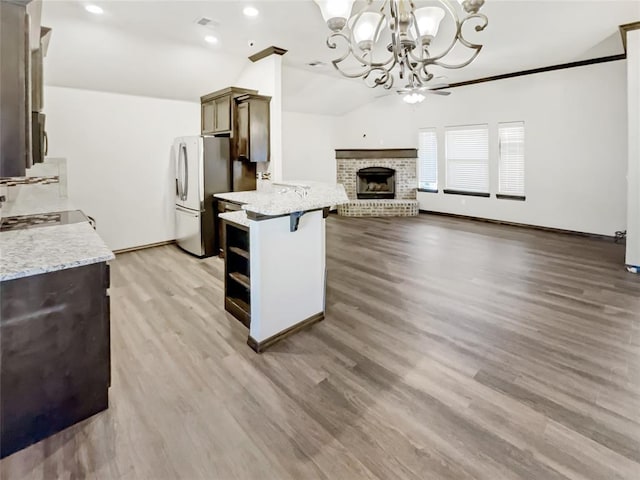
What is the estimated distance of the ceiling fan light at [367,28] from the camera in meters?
2.81

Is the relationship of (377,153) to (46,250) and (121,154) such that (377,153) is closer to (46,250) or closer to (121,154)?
(121,154)

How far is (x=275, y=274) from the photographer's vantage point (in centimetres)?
272

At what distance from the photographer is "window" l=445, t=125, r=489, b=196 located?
24.5ft

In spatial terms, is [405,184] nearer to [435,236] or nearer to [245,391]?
[435,236]

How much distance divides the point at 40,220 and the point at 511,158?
293 inches

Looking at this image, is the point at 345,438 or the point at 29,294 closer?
the point at 29,294

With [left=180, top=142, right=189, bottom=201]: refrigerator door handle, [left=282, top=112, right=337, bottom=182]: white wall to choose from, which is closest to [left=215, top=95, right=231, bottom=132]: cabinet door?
[left=180, top=142, right=189, bottom=201]: refrigerator door handle

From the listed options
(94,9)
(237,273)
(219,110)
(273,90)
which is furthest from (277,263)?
(219,110)

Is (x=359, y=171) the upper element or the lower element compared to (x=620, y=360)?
upper

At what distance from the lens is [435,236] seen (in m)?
6.41

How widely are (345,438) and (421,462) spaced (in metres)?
0.37

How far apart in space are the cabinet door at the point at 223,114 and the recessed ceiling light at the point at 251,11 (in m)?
1.43

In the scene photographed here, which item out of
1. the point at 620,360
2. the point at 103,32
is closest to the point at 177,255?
the point at 103,32

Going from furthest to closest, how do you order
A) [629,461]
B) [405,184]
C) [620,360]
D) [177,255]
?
[405,184]
[177,255]
[620,360]
[629,461]
